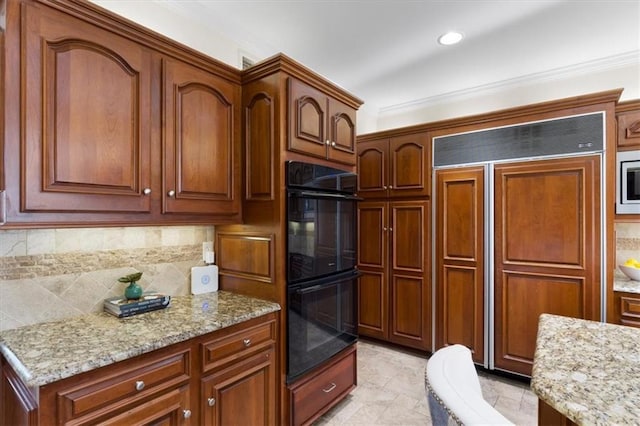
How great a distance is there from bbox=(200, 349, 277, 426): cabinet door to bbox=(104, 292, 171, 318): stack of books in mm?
499

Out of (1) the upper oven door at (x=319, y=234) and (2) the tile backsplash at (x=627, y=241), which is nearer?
(1) the upper oven door at (x=319, y=234)

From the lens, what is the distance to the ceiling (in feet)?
6.81

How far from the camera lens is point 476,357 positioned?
109 inches

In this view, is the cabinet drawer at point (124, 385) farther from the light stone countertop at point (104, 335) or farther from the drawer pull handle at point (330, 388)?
the drawer pull handle at point (330, 388)

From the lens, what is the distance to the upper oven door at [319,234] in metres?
1.84

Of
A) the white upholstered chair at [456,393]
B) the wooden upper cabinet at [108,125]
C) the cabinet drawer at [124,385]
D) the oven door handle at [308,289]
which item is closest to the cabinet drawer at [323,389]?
the oven door handle at [308,289]

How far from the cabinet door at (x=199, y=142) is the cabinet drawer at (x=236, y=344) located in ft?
2.32

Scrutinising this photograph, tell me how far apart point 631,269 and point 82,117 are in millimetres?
3750

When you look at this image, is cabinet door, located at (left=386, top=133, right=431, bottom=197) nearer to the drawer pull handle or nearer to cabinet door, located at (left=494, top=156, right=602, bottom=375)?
cabinet door, located at (left=494, top=156, right=602, bottom=375)

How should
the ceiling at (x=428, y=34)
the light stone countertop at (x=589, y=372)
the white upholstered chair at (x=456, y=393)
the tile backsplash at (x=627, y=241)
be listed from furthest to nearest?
the tile backsplash at (x=627, y=241)
the ceiling at (x=428, y=34)
the light stone countertop at (x=589, y=372)
the white upholstered chair at (x=456, y=393)

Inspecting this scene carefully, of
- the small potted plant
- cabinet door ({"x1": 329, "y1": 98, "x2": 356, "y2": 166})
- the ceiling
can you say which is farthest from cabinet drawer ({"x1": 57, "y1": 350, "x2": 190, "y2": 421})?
the ceiling

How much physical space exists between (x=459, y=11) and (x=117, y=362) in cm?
270

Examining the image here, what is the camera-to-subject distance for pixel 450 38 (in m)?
2.45

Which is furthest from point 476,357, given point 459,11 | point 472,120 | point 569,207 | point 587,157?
point 459,11
